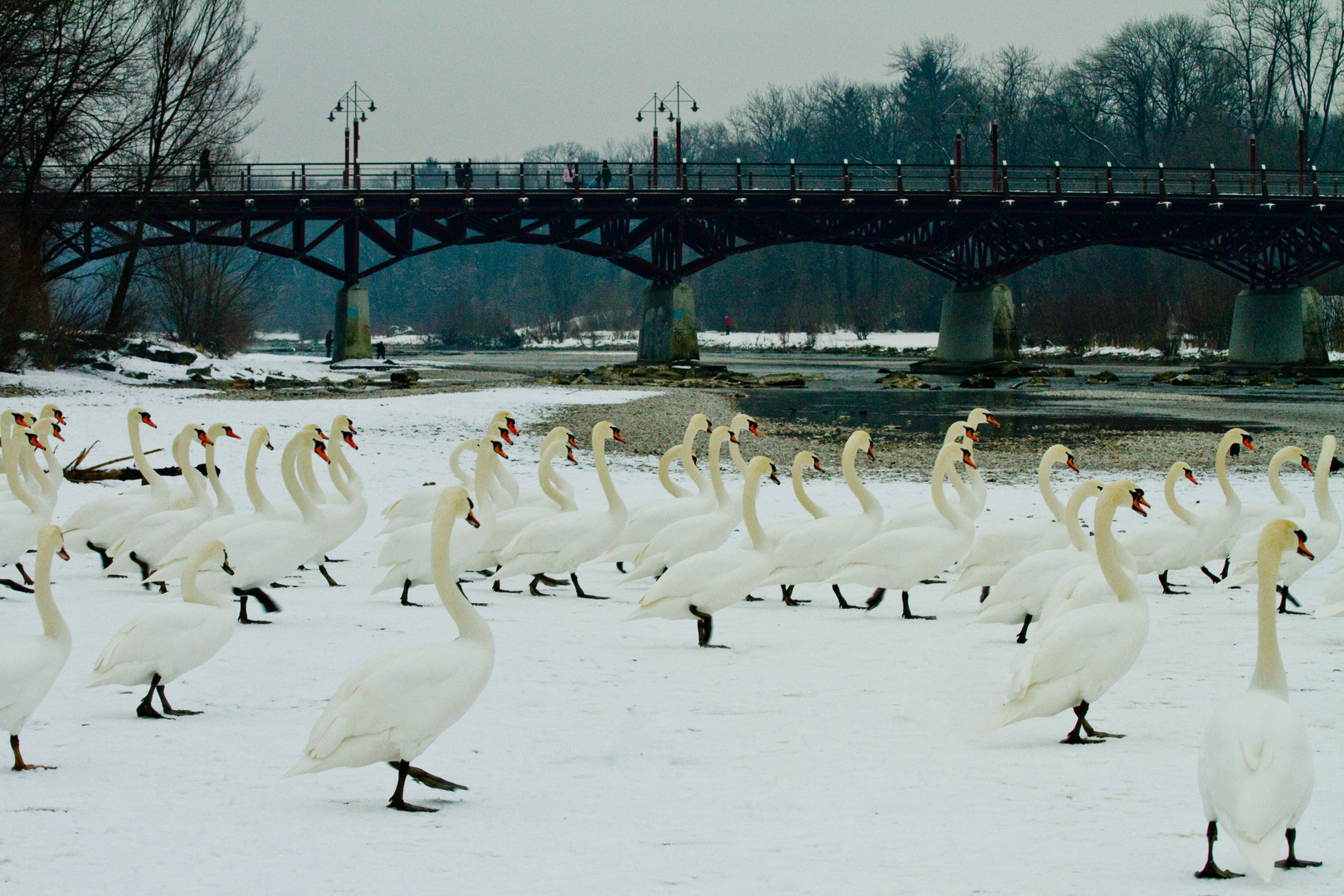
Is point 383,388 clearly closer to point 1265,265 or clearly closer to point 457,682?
point 457,682

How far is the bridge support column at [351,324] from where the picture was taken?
53.3m

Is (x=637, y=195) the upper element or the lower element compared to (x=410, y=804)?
upper

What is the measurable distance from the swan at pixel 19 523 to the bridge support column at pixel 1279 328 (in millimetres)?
54016

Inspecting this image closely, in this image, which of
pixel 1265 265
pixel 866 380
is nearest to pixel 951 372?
pixel 866 380

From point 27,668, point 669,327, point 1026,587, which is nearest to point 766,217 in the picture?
point 669,327

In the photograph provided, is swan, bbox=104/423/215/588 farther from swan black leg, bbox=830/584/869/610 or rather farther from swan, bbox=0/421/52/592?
swan black leg, bbox=830/584/869/610

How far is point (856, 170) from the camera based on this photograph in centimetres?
9162

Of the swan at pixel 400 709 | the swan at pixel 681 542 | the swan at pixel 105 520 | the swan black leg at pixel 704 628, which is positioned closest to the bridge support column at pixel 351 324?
the swan at pixel 105 520

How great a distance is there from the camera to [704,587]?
25.6 feet

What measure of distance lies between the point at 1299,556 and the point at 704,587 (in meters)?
3.85

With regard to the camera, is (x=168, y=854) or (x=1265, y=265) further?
(x=1265, y=265)

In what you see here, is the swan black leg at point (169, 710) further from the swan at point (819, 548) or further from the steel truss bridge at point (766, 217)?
the steel truss bridge at point (766, 217)

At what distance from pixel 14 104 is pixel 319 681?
23.2m

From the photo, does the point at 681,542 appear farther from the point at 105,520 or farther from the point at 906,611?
the point at 105,520
